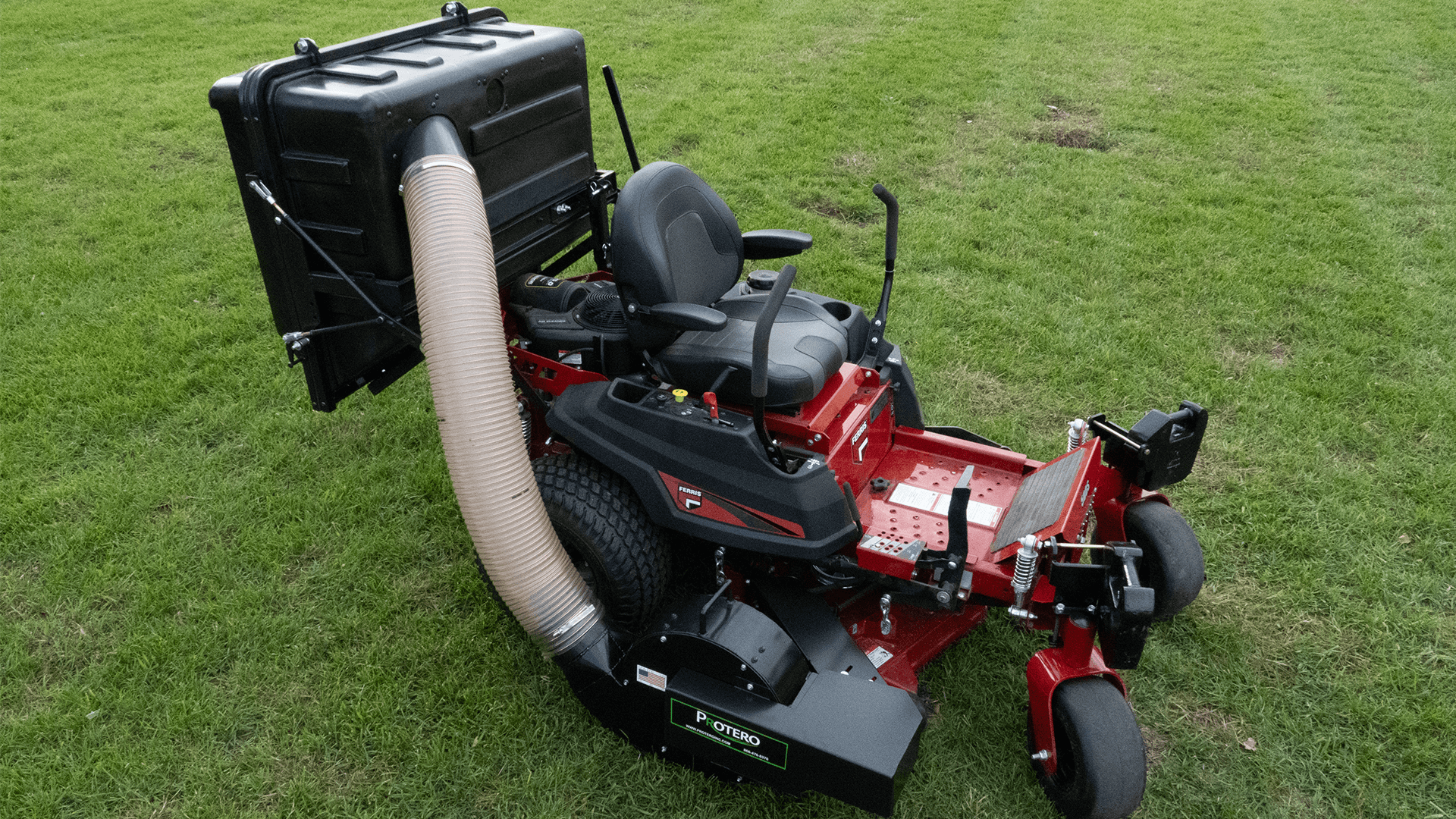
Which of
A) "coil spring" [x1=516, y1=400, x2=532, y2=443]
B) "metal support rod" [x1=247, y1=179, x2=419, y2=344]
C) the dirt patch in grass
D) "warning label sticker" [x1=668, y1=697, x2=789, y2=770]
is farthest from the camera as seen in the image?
the dirt patch in grass

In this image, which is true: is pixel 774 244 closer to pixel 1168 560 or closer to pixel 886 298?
pixel 886 298

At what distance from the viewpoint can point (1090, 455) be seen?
3.37 metres

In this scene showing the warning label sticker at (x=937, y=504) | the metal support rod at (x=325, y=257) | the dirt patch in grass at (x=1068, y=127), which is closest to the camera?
the metal support rod at (x=325, y=257)

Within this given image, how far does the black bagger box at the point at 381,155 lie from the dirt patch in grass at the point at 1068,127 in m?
5.12

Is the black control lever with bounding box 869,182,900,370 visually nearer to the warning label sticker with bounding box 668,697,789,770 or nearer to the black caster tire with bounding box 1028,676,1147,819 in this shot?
the black caster tire with bounding box 1028,676,1147,819

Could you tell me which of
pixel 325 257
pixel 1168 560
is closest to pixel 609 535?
pixel 325 257

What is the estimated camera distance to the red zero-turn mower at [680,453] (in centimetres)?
301

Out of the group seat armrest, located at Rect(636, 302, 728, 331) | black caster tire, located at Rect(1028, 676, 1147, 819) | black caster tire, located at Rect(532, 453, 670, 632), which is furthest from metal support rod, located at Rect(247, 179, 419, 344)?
black caster tire, located at Rect(1028, 676, 1147, 819)

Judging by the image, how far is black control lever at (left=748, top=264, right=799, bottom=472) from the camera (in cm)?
296

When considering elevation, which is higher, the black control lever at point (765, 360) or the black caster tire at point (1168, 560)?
the black control lever at point (765, 360)

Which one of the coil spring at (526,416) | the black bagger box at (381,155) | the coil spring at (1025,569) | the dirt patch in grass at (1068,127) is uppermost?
the black bagger box at (381,155)

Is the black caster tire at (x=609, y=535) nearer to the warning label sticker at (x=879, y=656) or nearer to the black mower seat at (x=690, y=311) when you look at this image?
the black mower seat at (x=690, y=311)

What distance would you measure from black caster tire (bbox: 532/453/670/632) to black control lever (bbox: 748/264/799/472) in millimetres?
552

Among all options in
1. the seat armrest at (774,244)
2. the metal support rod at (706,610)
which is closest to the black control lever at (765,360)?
the metal support rod at (706,610)
